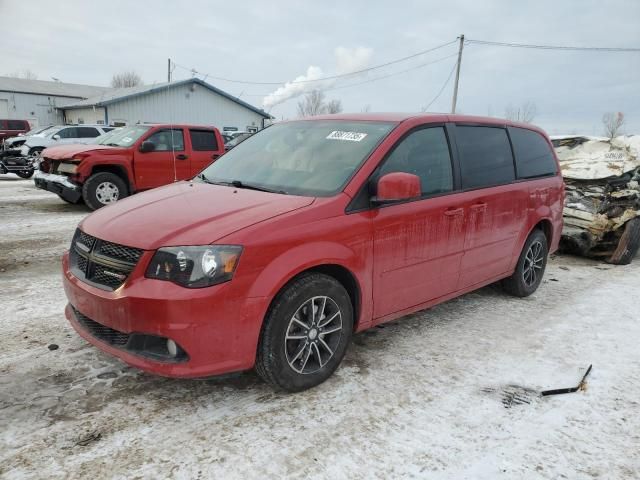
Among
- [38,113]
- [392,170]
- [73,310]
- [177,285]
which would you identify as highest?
[38,113]

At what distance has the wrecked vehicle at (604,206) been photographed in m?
6.80

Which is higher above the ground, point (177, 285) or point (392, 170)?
point (392, 170)

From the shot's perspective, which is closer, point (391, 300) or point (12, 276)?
point (391, 300)

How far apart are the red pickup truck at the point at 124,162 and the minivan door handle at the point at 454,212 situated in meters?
7.37

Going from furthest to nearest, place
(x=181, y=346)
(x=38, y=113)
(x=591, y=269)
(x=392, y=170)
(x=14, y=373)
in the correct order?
(x=38, y=113) < (x=591, y=269) < (x=392, y=170) < (x=14, y=373) < (x=181, y=346)

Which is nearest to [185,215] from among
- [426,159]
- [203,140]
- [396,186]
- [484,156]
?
[396,186]

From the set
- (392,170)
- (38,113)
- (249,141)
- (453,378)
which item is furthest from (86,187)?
(38,113)

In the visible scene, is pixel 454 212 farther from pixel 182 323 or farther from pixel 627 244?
pixel 627 244

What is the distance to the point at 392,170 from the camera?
3400 millimetres

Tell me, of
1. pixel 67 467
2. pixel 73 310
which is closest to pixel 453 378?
pixel 67 467

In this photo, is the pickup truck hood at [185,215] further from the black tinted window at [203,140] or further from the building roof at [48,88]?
the building roof at [48,88]

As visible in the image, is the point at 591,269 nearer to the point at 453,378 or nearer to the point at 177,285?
the point at 453,378

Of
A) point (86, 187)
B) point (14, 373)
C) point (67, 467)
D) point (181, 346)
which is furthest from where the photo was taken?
point (86, 187)

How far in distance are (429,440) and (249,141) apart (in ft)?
9.63
